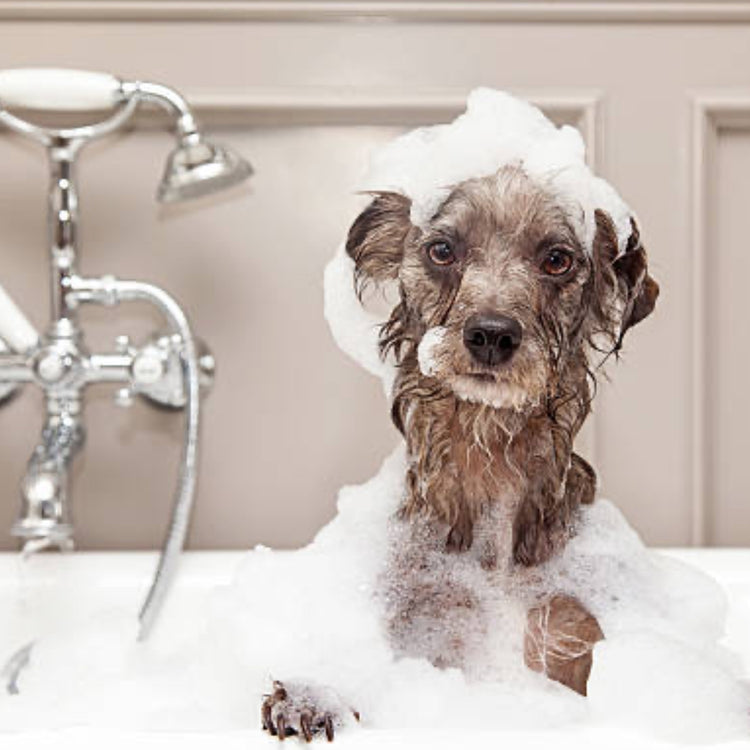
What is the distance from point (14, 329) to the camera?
114 centimetres

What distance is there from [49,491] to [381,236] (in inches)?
19.7

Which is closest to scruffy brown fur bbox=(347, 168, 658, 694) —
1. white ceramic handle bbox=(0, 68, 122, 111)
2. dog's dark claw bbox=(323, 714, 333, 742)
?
dog's dark claw bbox=(323, 714, 333, 742)

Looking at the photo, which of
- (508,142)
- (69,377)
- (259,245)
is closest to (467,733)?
(508,142)

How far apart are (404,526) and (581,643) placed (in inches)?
5.8

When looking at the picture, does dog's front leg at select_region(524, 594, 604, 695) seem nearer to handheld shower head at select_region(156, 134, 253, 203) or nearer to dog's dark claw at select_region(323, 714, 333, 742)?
dog's dark claw at select_region(323, 714, 333, 742)

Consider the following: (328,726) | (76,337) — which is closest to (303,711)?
(328,726)

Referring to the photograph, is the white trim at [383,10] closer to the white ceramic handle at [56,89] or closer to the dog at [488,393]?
the white ceramic handle at [56,89]

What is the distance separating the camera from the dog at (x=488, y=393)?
2.35 ft

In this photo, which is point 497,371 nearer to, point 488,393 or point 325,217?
point 488,393

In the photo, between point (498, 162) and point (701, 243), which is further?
point (701, 243)

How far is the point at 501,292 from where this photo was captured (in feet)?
2.35

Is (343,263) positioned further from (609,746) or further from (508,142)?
(609,746)

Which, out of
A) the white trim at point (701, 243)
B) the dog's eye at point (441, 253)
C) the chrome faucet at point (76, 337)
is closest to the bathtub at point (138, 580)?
the chrome faucet at point (76, 337)

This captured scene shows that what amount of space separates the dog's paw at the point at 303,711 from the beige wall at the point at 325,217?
619 mm
